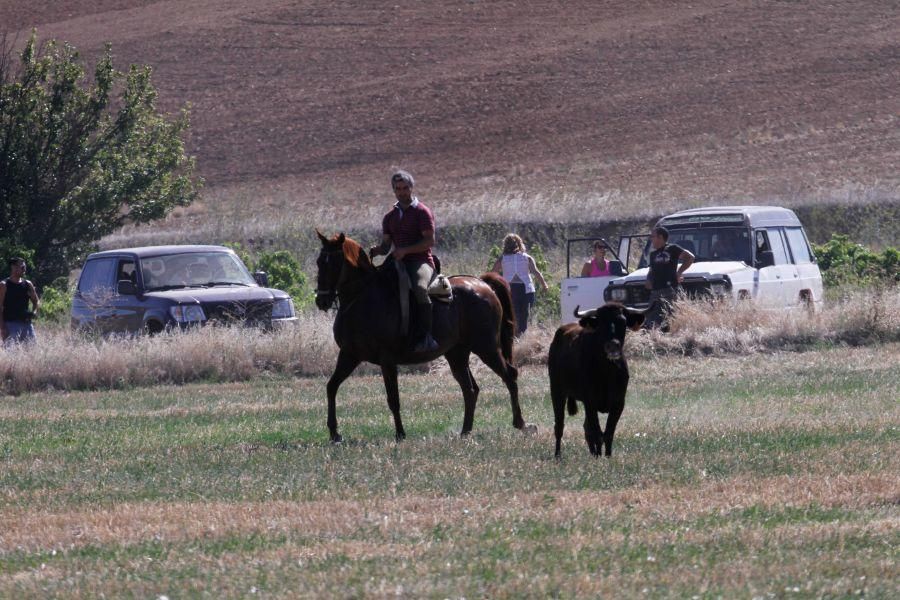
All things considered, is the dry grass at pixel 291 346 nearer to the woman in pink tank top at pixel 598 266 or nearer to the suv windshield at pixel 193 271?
the suv windshield at pixel 193 271

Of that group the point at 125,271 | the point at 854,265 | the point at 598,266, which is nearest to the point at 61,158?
the point at 125,271

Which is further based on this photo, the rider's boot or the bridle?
the rider's boot

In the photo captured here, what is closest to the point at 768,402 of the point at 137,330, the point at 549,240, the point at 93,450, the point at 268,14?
the point at 93,450

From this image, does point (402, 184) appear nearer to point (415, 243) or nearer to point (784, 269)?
point (415, 243)

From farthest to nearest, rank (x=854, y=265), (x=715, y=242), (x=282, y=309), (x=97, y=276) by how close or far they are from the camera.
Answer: (x=854, y=265)
(x=715, y=242)
(x=97, y=276)
(x=282, y=309)

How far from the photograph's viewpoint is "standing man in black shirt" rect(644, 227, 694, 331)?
68.9 feet

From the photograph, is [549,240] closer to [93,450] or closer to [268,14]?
[93,450]

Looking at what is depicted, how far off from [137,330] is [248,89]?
4600cm

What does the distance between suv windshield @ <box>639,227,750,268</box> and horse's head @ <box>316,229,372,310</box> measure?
1127 cm

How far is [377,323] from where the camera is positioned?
1334cm

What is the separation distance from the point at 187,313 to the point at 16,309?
2535 mm

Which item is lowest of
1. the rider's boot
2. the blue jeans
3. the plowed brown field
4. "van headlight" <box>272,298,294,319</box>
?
the blue jeans

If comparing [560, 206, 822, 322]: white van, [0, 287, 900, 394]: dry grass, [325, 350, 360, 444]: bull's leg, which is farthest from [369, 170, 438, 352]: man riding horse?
[560, 206, 822, 322]: white van

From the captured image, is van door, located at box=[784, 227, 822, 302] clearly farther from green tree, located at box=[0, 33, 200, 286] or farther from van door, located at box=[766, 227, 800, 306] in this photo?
green tree, located at box=[0, 33, 200, 286]
